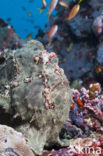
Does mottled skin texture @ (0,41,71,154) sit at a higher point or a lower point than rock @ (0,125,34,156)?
higher

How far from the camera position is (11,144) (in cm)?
215

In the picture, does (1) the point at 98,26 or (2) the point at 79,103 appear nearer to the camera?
(2) the point at 79,103

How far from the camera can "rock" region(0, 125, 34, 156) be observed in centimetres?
201

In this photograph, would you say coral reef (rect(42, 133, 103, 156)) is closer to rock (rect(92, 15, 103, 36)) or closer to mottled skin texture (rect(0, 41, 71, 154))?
mottled skin texture (rect(0, 41, 71, 154))

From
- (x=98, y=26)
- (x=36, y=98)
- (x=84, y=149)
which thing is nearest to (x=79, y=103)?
(x=84, y=149)

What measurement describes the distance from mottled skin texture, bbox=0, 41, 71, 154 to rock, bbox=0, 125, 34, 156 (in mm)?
546

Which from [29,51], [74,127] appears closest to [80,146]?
[74,127]

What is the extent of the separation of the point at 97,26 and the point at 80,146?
613 cm

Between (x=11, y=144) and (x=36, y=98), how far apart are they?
875 millimetres

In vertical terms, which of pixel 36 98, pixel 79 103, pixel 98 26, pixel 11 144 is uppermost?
pixel 98 26

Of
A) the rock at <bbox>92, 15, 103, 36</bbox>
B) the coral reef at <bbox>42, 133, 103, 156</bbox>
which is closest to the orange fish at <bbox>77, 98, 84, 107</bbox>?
the coral reef at <bbox>42, 133, 103, 156</bbox>

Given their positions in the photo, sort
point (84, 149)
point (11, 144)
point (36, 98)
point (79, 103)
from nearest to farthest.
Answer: point (11, 144)
point (36, 98)
point (84, 149)
point (79, 103)

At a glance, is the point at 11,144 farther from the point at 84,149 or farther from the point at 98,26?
the point at 98,26

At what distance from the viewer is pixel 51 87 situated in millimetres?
2955
